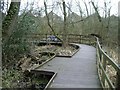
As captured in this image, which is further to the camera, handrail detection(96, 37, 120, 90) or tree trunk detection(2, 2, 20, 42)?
tree trunk detection(2, 2, 20, 42)

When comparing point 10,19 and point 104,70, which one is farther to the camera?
point 10,19

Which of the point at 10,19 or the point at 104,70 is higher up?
the point at 10,19

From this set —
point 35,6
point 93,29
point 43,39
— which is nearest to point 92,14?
point 93,29

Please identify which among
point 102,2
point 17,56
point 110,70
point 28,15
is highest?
point 102,2

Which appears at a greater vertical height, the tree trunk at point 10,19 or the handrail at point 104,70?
the tree trunk at point 10,19

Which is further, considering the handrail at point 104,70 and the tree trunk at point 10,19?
the tree trunk at point 10,19

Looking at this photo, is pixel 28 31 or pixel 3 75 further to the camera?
pixel 28 31

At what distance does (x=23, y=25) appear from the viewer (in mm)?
9602

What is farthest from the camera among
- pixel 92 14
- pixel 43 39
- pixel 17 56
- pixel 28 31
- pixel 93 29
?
pixel 92 14

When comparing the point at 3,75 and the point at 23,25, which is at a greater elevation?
the point at 23,25

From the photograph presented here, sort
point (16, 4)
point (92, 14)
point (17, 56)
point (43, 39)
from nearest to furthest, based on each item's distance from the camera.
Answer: point (16, 4)
point (17, 56)
point (43, 39)
point (92, 14)

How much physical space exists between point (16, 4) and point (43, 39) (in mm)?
12909

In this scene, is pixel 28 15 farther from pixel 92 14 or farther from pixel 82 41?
pixel 92 14

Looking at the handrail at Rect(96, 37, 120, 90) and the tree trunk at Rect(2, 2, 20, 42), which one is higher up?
the tree trunk at Rect(2, 2, 20, 42)
